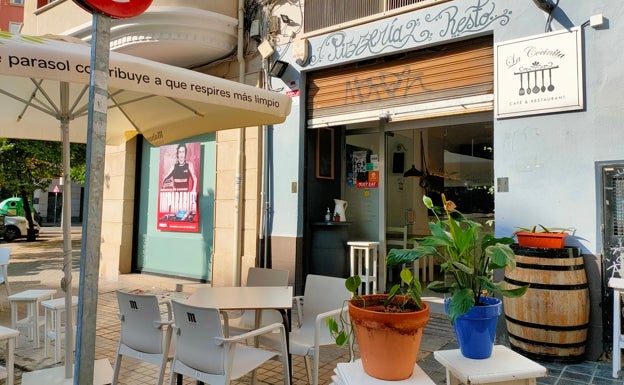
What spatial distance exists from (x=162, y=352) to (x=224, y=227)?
3.73 metres

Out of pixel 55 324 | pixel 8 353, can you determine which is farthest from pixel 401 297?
pixel 55 324

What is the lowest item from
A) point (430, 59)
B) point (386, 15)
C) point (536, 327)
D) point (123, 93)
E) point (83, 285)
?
point (536, 327)

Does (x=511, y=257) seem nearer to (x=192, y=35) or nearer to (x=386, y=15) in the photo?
(x=386, y=15)

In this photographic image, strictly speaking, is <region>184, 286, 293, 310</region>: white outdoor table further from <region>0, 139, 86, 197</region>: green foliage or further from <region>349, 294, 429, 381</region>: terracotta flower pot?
<region>0, 139, 86, 197</region>: green foliage

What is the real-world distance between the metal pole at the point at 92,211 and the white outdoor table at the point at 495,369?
4.73ft

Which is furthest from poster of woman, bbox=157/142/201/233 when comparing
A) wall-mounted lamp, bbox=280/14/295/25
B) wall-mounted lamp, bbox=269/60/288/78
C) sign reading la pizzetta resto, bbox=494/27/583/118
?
sign reading la pizzetta resto, bbox=494/27/583/118

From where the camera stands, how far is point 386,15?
16.6ft

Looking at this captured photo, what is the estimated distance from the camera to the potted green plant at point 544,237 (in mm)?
3598

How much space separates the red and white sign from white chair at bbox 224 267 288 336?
94.5 inches

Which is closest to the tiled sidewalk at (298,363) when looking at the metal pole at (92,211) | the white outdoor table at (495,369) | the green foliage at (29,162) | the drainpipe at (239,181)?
the white outdoor table at (495,369)

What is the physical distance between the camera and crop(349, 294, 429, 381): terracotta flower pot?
5.36 feet

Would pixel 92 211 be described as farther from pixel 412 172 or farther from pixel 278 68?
pixel 412 172

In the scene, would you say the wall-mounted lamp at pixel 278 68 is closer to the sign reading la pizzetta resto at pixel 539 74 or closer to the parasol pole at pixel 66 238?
the sign reading la pizzetta resto at pixel 539 74

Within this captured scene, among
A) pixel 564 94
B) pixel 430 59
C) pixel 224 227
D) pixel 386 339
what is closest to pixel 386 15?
pixel 430 59
